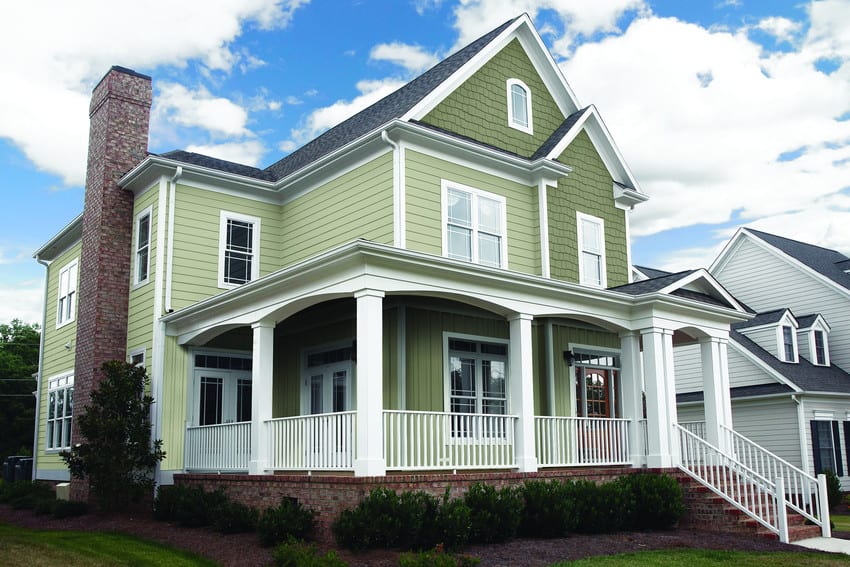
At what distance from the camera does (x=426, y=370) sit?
48.4ft

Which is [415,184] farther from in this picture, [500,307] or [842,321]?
[842,321]

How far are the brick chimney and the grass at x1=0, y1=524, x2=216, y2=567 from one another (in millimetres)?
4253

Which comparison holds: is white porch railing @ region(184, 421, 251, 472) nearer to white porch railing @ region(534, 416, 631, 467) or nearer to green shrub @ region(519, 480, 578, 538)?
green shrub @ region(519, 480, 578, 538)

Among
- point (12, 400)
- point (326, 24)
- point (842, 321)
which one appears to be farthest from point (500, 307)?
point (12, 400)

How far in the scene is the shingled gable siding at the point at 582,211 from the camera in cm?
1761

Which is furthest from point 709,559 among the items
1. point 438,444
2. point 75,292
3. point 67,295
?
point 67,295

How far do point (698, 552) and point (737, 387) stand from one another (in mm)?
15204

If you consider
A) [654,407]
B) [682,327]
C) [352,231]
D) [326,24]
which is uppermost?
[326,24]

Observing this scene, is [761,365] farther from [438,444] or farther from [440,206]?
Result: [438,444]

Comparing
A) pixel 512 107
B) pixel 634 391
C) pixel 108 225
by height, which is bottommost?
pixel 634 391

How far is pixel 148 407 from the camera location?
16.2 m

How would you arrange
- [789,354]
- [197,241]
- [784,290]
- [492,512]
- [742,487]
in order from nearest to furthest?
[492,512] → [742,487] → [197,241] → [789,354] → [784,290]

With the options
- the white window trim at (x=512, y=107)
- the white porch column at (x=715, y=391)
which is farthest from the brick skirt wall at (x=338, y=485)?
the white window trim at (x=512, y=107)

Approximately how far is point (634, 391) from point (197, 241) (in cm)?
980
